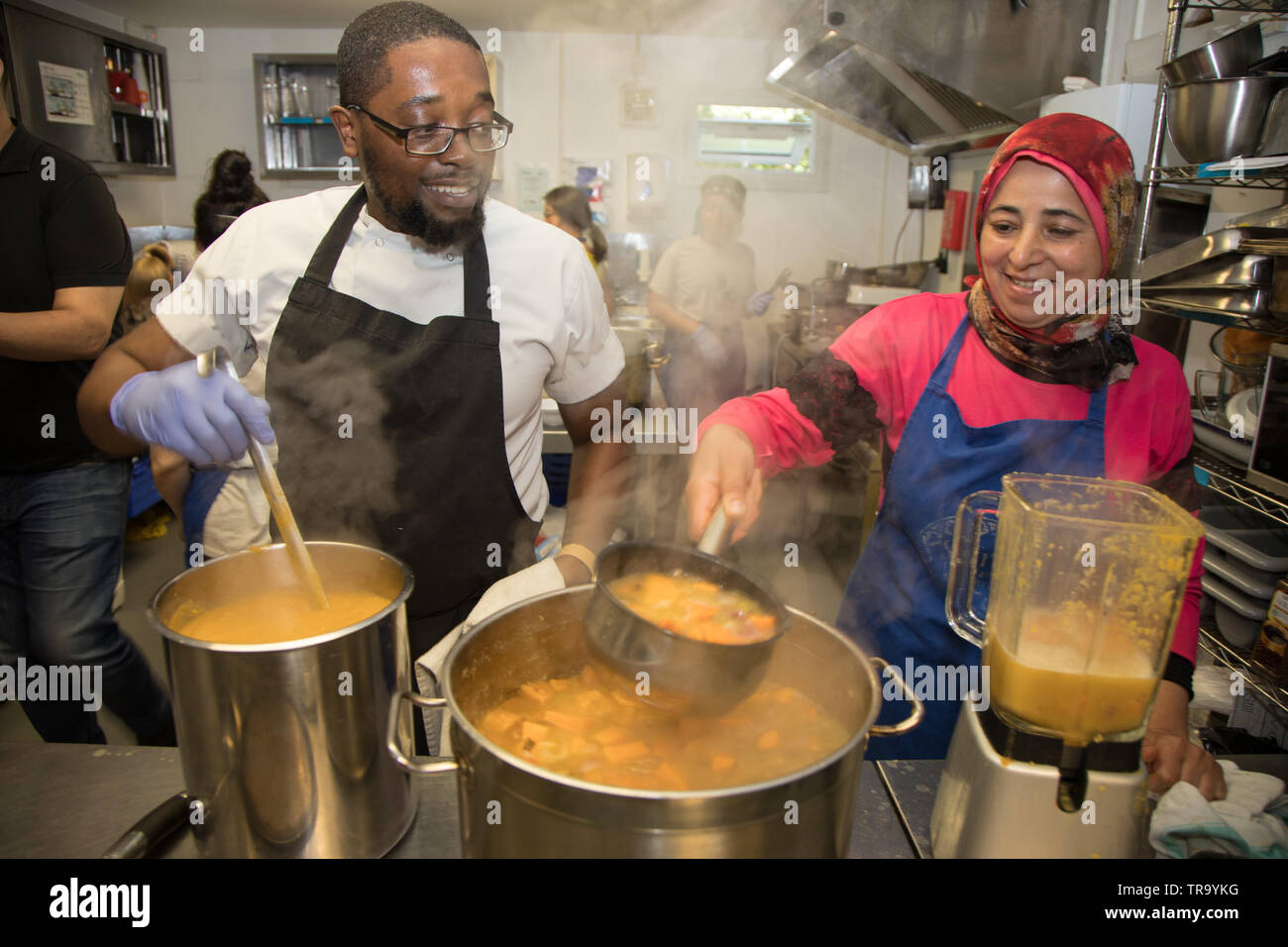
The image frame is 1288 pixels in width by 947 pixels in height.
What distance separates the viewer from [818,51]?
4.16 meters

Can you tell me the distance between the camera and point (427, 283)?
164 centimetres

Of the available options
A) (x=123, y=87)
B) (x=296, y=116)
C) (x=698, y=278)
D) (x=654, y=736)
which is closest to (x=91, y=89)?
(x=123, y=87)

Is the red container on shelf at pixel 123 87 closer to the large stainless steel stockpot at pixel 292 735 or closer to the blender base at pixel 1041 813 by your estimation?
the large stainless steel stockpot at pixel 292 735

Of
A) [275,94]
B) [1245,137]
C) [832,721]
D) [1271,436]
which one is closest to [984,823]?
[832,721]

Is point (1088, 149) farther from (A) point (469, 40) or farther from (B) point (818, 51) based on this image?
(B) point (818, 51)

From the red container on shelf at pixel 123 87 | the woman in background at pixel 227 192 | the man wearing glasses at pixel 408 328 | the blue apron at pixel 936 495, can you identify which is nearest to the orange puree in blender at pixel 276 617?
the man wearing glasses at pixel 408 328

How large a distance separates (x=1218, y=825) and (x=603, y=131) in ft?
21.8

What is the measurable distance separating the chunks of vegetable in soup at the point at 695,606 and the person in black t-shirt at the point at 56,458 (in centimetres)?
186

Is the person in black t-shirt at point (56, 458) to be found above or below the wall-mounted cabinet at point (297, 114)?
below

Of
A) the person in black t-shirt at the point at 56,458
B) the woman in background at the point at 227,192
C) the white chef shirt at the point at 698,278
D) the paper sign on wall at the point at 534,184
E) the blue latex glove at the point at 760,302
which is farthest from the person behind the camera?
the paper sign on wall at the point at 534,184

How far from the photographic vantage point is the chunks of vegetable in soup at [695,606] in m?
1.05

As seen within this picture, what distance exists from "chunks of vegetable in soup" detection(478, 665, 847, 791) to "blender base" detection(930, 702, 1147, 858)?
179mm

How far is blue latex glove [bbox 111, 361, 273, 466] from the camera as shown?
3.52 ft

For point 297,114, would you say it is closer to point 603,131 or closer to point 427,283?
point 603,131
